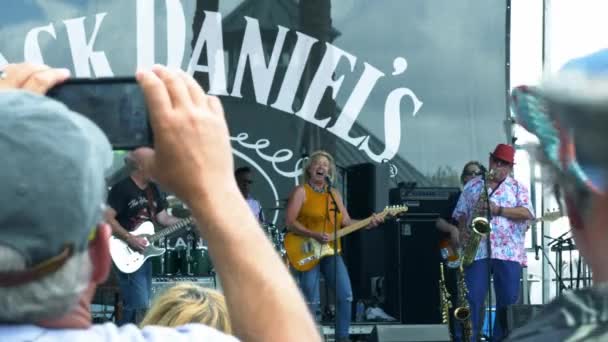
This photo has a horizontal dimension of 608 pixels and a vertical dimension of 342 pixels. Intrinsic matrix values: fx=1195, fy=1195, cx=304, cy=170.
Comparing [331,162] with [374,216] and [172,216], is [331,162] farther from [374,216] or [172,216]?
[172,216]

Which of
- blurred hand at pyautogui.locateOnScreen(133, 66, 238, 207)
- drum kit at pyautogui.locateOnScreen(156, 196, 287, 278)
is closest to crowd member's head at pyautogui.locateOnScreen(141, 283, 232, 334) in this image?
blurred hand at pyautogui.locateOnScreen(133, 66, 238, 207)

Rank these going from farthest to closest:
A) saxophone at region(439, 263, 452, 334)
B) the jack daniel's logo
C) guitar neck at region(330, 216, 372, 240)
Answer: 1. the jack daniel's logo
2. saxophone at region(439, 263, 452, 334)
3. guitar neck at region(330, 216, 372, 240)

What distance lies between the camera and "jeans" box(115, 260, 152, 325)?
28.6 ft

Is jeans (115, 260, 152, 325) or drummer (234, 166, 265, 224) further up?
drummer (234, 166, 265, 224)

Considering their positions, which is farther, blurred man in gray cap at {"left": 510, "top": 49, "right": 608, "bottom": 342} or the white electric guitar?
the white electric guitar

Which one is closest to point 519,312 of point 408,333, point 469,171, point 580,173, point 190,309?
point 408,333

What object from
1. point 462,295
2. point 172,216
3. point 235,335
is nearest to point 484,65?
point 462,295

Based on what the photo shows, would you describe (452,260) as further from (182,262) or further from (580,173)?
(580,173)

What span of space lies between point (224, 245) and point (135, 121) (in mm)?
179

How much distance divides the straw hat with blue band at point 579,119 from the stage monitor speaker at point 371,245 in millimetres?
8905

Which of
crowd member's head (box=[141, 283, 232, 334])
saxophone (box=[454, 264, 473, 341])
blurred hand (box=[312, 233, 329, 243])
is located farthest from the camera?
saxophone (box=[454, 264, 473, 341])

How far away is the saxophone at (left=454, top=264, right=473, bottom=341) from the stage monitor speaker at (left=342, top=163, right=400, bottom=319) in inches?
23.0

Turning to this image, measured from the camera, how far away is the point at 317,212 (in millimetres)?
9336

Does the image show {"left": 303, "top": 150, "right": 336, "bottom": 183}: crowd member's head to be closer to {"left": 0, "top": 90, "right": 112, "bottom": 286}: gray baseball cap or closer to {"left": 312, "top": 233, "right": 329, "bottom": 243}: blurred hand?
{"left": 312, "top": 233, "right": 329, "bottom": 243}: blurred hand
